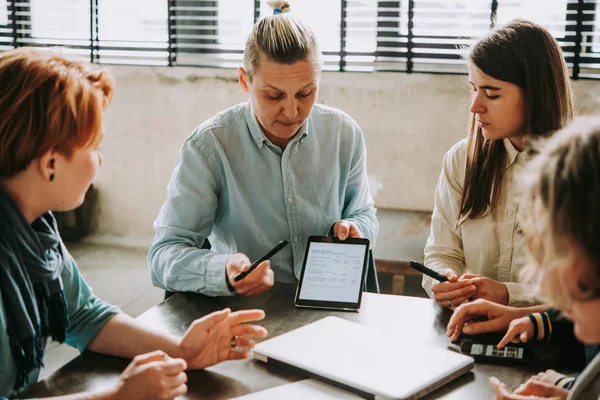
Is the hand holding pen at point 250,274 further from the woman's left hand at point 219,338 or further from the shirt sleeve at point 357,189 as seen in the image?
the shirt sleeve at point 357,189

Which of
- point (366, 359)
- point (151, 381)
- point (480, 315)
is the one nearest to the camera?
point (151, 381)

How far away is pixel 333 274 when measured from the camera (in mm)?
1617

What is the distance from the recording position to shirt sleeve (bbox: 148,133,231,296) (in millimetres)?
1630

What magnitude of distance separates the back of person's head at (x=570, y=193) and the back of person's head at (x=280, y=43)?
100cm

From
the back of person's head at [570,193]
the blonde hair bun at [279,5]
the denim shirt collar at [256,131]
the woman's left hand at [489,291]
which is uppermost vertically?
the blonde hair bun at [279,5]

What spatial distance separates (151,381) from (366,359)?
1.24 feet

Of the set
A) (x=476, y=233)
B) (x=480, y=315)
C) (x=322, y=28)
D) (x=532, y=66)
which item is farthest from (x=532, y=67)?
Result: (x=322, y=28)

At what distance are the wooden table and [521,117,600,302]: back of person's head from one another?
38 cm

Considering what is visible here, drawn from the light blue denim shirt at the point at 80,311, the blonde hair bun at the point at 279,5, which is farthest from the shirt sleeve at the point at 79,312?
the blonde hair bun at the point at 279,5

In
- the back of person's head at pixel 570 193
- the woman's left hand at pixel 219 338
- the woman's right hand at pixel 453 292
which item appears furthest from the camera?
the woman's right hand at pixel 453 292

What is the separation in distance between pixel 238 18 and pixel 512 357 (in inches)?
122

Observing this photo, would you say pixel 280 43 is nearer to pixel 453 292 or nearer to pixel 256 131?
pixel 256 131

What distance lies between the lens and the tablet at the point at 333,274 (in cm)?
157

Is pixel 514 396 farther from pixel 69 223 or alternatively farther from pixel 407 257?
pixel 69 223
